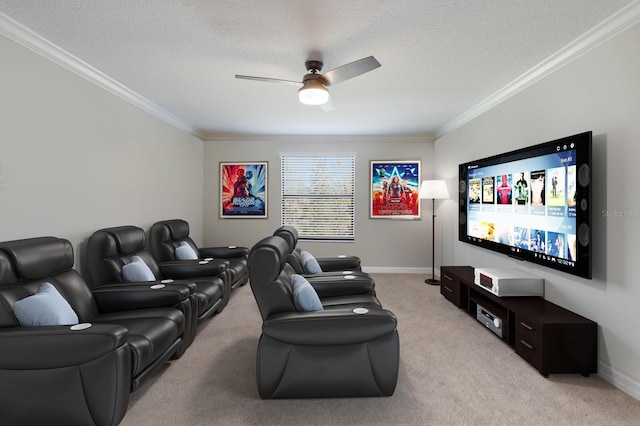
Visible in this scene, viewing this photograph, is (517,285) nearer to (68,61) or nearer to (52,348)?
(52,348)

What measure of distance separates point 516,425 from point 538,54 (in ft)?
9.19

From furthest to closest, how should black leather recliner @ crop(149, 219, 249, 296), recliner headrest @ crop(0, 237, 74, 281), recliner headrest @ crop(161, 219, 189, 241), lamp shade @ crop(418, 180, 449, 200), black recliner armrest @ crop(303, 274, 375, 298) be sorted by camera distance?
lamp shade @ crop(418, 180, 449, 200) < recliner headrest @ crop(161, 219, 189, 241) < black leather recliner @ crop(149, 219, 249, 296) < black recliner armrest @ crop(303, 274, 375, 298) < recliner headrest @ crop(0, 237, 74, 281)

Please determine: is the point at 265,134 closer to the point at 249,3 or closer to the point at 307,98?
the point at 307,98

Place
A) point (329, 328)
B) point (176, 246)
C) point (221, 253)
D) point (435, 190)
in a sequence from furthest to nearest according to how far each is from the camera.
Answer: point (435, 190), point (221, 253), point (176, 246), point (329, 328)

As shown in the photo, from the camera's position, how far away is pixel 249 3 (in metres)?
2.04

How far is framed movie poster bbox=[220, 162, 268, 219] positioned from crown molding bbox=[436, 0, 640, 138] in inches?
147

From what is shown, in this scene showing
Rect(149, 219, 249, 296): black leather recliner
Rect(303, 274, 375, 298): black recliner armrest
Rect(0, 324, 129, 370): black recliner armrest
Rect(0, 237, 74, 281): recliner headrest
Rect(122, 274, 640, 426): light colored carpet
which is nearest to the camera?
Rect(0, 324, 129, 370): black recliner armrest

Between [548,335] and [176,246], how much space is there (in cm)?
411

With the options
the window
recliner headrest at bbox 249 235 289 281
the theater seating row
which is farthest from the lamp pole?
recliner headrest at bbox 249 235 289 281

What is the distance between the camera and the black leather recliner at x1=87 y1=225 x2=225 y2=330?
2938 mm

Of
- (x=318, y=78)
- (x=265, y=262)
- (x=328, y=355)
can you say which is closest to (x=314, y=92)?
(x=318, y=78)

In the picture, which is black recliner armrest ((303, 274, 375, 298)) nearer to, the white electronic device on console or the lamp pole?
the white electronic device on console

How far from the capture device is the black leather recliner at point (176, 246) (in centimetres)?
409

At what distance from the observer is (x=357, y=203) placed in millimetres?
5891
